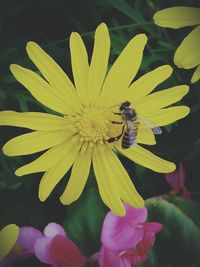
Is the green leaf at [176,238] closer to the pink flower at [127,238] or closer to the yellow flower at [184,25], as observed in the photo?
the pink flower at [127,238]

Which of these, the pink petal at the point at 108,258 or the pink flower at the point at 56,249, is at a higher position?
the pink flower at the point at 56,249

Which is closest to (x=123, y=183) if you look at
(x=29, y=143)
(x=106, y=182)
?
(x=106, y=182)

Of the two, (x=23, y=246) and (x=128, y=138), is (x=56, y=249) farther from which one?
(x=128, y=138)

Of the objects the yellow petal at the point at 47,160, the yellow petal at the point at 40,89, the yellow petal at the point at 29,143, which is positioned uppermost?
the yellow petal at the point at 40,89

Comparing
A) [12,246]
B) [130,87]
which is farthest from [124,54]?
[12,246]

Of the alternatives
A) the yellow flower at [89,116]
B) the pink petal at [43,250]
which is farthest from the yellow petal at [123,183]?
the pink petal at [43,250]

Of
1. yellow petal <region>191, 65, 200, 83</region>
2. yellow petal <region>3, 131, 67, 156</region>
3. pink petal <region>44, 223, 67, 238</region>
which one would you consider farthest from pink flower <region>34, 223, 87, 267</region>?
yellow petal <region>191, 65, 200, 83</region>
